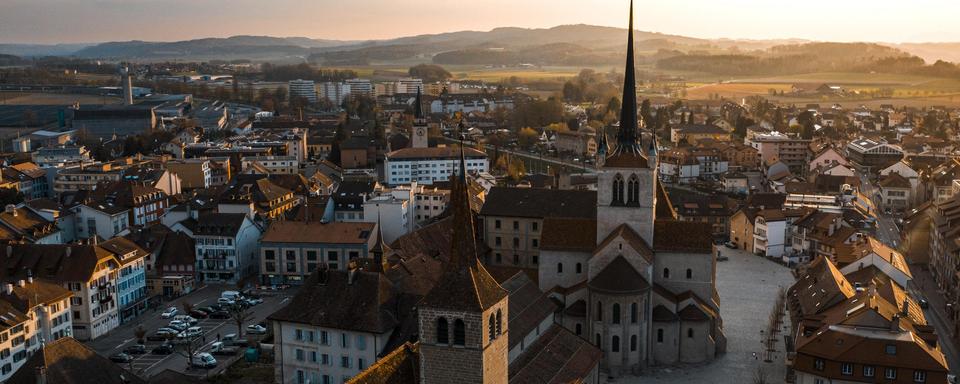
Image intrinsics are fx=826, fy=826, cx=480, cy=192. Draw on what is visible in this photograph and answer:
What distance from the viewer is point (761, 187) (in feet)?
285

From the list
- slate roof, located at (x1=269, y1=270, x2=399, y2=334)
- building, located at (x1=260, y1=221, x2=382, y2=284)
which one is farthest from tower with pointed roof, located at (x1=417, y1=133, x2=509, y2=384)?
building, located at (x1=260, y1=221, x2=382, y2=284)

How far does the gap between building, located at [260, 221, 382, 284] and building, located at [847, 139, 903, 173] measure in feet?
218

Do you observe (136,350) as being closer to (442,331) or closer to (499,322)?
(442,331)

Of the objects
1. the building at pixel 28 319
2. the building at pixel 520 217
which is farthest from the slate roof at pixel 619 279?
the building at pixel 28 319

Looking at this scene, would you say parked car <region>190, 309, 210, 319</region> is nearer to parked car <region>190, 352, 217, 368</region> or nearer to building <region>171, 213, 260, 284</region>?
building <region>171, 213, 260, 284</region>

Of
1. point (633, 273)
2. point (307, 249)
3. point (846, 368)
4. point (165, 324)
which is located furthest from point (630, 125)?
point (165, 324)

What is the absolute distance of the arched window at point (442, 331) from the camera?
19.3m

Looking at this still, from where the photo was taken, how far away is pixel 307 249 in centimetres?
5059

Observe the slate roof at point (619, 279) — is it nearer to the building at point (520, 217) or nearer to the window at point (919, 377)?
the window at point (919, 377)

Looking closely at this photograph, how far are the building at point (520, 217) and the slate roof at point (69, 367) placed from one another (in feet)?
87.4

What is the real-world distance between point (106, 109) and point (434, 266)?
111 m

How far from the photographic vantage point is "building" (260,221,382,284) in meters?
50.2

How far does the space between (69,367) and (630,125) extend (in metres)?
24.8

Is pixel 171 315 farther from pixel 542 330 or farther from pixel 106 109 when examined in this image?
pixel 106 109
